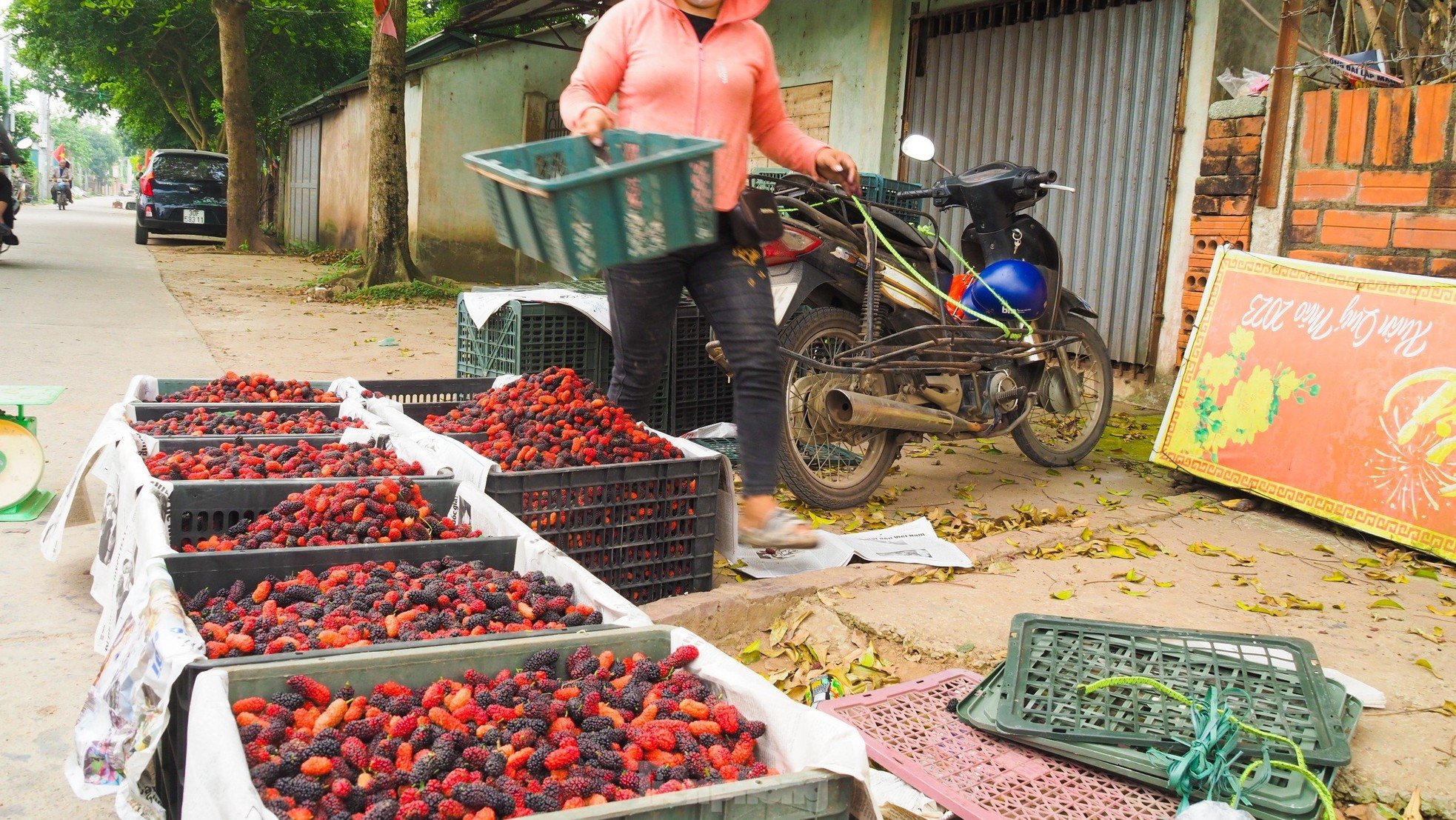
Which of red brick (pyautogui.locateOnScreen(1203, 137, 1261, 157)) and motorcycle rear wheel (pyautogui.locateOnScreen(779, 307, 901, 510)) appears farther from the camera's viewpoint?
red brick (pyautogui.locateOnScreen(1203, 137, 1261, 157))

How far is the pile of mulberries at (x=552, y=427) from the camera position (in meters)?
3.38

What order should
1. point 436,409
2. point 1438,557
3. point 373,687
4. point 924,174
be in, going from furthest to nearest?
1. point 924,174
2. point 436,409
3. point 1438,557
4. point 373,687

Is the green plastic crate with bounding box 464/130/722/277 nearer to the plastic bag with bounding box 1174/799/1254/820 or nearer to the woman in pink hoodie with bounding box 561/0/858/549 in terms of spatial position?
the woman in pink hoodie with bounding box 561/0/858/549

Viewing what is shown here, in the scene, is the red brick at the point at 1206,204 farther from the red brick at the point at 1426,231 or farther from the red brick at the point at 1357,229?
the red brick at the point at 1426,231

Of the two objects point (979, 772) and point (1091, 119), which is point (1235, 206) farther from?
point (979, 772)

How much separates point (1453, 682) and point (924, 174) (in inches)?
261

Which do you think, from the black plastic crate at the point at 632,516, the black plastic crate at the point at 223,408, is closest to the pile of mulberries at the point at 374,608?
the black plastic crate at the point at 632,516

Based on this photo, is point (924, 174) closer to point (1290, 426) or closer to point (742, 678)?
point (1290, 426)

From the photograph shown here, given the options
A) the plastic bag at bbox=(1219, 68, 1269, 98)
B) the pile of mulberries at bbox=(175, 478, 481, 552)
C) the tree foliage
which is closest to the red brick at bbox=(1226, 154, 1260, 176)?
the plastic bag at bbox=(1219, 68, 1269, 98)

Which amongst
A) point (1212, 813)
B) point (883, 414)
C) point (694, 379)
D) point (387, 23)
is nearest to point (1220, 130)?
point (883, 414)

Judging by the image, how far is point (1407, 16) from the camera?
5660 mm

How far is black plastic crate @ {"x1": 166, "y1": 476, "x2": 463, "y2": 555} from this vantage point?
2.79 metres

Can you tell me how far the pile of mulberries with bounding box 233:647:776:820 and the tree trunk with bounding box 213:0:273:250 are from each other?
20.3 metres

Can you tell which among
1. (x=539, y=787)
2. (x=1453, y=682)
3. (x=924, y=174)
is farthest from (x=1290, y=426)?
(x=924, y=174)
